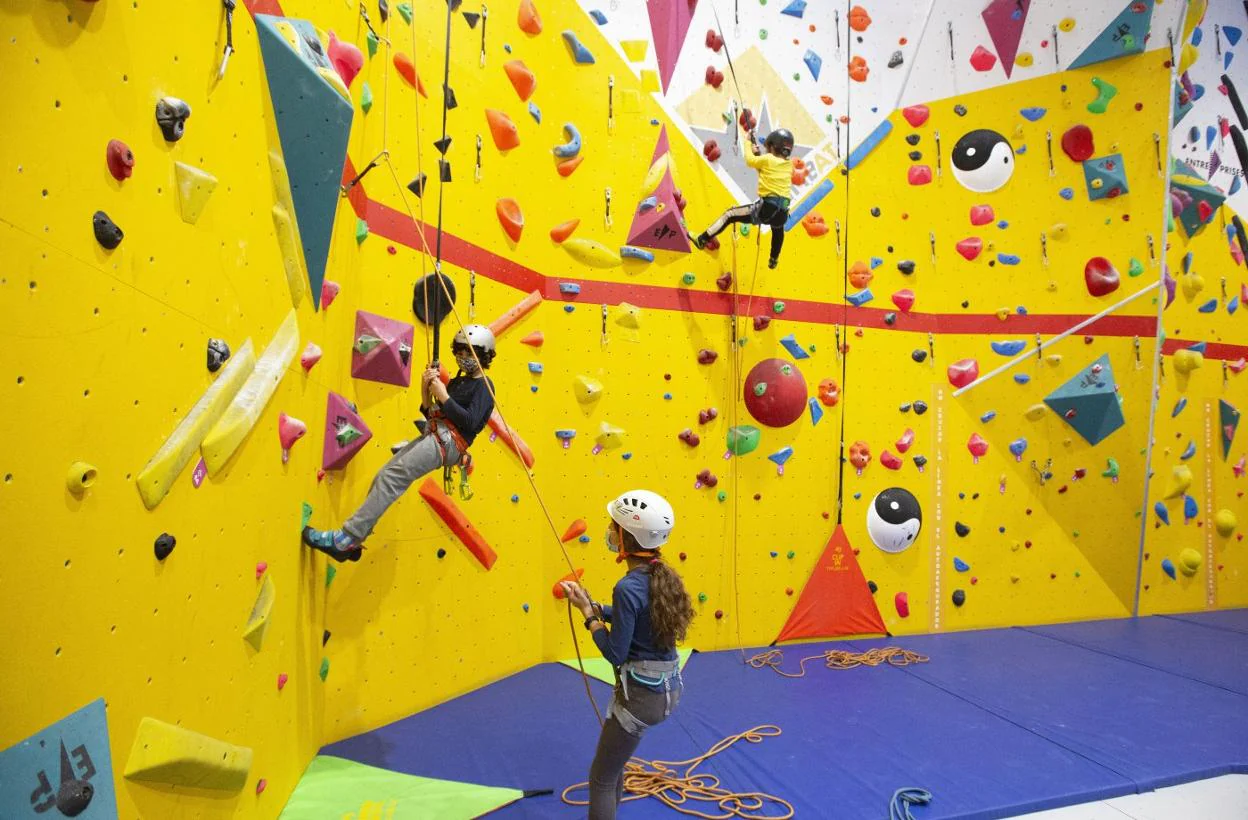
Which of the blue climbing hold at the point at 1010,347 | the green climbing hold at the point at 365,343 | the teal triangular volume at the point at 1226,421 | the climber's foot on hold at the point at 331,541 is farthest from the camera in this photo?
the teal triangular volume at the point at 1226,421

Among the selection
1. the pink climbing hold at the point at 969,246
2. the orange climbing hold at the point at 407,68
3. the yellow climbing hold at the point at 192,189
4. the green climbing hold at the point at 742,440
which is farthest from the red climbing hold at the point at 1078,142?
the yellow climbing hold at the point at 192,189

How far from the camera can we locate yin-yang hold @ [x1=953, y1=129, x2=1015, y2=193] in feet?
15.6

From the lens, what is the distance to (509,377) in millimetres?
3625

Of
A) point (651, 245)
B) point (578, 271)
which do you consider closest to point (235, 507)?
point (578, 271)

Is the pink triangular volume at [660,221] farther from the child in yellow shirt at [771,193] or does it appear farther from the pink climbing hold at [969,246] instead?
the pink climbing hold at [969,246]

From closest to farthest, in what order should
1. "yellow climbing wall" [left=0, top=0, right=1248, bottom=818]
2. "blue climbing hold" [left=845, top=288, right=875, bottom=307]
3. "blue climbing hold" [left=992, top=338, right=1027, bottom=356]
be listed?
"yellow climbing wall" [left=0, top=0, right=1248, bottom=818] < "blue climbing hold" [left=845, top=288, right=875, bottom=307] < "blue climbing hold" [left=992, top=338, right=1027, bottom=356]

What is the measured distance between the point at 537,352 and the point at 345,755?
2.09 meters

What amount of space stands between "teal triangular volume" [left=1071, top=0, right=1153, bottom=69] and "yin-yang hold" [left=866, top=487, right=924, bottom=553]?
340 cm

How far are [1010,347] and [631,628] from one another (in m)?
4.11

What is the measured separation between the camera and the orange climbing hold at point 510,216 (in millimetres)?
3537

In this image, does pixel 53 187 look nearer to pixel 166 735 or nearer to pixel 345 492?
pixel 166 735

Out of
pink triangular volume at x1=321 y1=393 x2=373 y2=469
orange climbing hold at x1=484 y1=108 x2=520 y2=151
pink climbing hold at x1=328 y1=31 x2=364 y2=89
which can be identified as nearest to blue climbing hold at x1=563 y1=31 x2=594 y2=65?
orange climbing hold at x1=484 y1=108 x2=520 y2=151

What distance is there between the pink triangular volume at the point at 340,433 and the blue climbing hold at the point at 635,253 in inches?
76.4

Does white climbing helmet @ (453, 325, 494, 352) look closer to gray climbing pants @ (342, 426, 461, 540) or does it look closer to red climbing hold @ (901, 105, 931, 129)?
gray climbing pants @ (342, 426, 461, 540)
